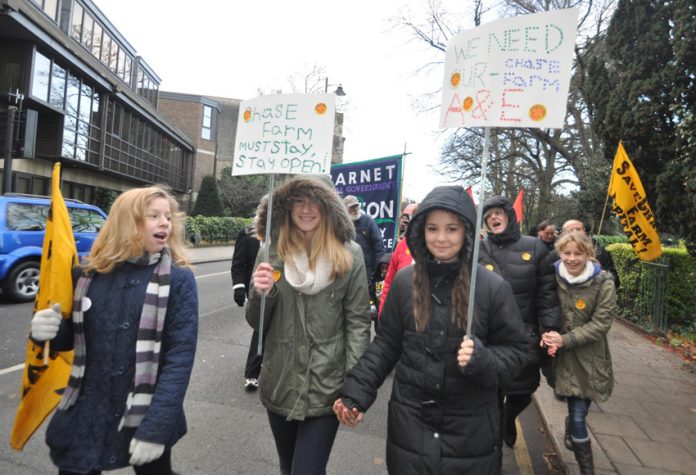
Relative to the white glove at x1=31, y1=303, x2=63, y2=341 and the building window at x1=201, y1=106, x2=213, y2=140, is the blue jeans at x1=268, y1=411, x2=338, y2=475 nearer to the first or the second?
the white glove at x1=31, y1=303, x2=63, y2=341

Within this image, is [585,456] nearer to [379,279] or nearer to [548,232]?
[379,279]

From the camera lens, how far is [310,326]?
2268 millimetres

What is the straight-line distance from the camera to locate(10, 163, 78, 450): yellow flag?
1950 mm

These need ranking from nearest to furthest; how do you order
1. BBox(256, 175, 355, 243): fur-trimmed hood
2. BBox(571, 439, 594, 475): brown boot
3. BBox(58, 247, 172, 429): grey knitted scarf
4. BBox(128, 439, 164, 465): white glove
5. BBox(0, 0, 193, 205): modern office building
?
BBox(128, 439, 164, 465): white glove, BBox(58, 247, 172, 429): grey knitted scarf, BBox(256, 175, 355, 243): fur-trimmed hood, BBox(571, 439, 594, 475): brown boot, BBox(0, 0, 193, 205): modern office building

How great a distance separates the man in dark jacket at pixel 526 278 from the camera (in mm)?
3309

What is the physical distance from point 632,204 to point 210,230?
915 inches

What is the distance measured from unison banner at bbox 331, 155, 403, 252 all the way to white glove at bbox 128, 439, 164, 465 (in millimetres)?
4912

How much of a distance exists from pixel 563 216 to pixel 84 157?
26.8 metres

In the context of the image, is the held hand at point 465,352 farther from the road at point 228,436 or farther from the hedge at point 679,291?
the hedge at point 679,291

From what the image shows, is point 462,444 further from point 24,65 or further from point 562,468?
point 24,65

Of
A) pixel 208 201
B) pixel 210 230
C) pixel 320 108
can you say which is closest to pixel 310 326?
pixel 320 108

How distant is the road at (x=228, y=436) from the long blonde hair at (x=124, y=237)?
1805mm

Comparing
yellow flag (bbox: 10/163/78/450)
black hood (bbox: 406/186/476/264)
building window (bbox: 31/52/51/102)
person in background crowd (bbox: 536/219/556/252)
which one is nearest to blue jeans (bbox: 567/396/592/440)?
black hood (bbox: 406/186/476/264)

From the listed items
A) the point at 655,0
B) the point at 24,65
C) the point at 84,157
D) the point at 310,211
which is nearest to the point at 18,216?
the point at 310,211
